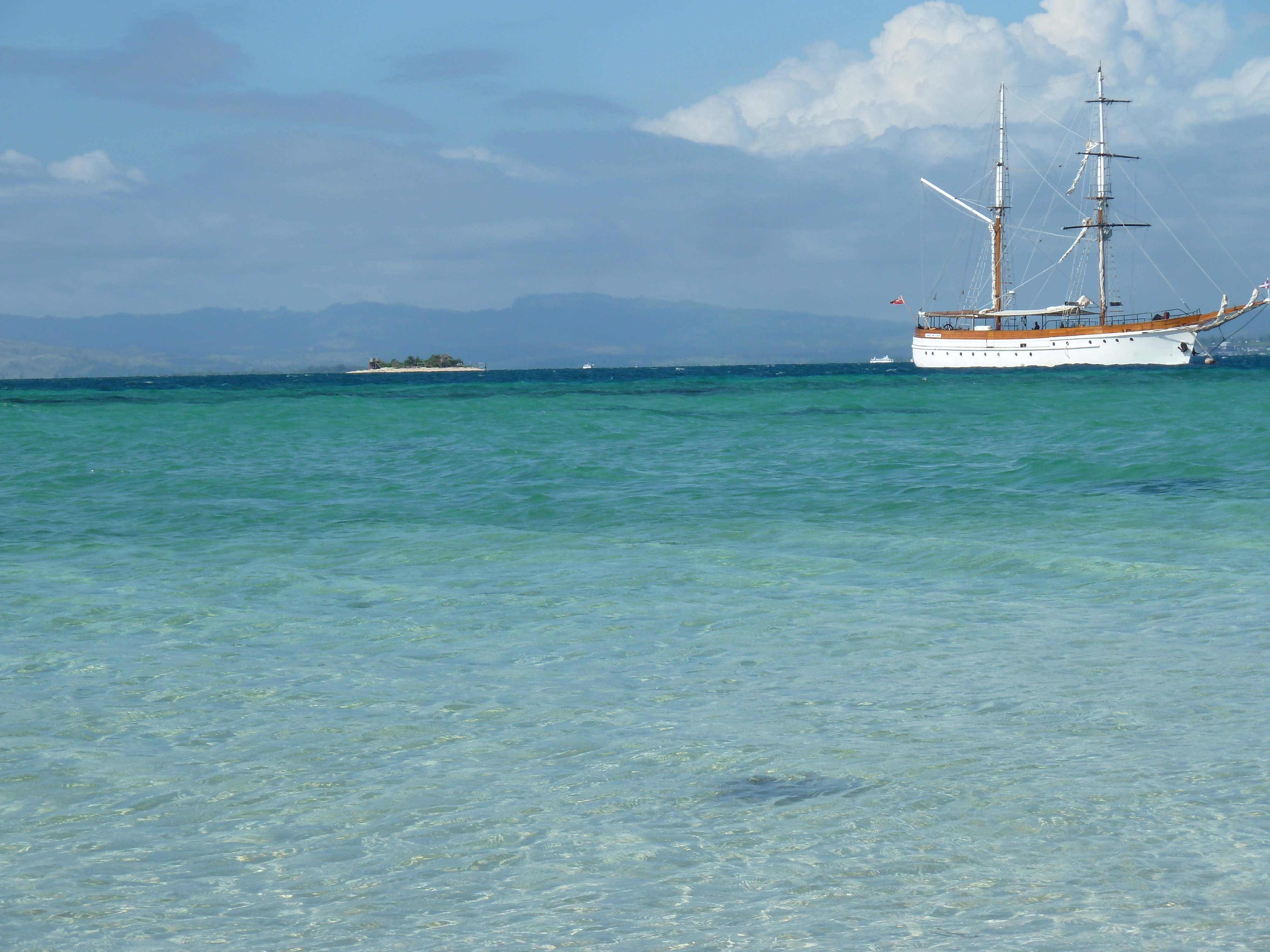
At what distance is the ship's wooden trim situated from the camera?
107 meters

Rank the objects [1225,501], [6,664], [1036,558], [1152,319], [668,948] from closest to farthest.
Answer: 1. [668,948]
2. [6,664]
3. [1036,558]
4. [1225,501]
5. [1152,319]

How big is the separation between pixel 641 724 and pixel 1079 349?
372 ft

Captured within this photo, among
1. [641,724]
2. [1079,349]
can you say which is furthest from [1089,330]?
[641,724]

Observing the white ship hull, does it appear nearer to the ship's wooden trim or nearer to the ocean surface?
the ship's wooden trim

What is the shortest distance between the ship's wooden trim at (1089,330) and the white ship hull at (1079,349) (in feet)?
0.28

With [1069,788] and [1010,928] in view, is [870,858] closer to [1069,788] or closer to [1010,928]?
[1010,928]

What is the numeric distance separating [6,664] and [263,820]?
387cm


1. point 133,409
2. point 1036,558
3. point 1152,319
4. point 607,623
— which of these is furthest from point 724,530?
point 1152,319

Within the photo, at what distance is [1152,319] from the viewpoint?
355 feet

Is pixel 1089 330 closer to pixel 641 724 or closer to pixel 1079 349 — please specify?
pixel 1079 349

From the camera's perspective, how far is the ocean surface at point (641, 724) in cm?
432

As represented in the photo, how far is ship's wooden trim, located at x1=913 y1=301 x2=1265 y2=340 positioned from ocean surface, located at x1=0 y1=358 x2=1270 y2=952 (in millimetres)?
100084

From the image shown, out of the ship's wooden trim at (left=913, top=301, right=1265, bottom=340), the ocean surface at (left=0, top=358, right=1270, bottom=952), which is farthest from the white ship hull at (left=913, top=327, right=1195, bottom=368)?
the ocean surface at (left=0, top=358, right=1270, bottom=952)

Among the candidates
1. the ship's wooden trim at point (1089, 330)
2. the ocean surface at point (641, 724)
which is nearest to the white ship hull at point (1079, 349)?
the ship's wooden trim at point (1089, 330)
